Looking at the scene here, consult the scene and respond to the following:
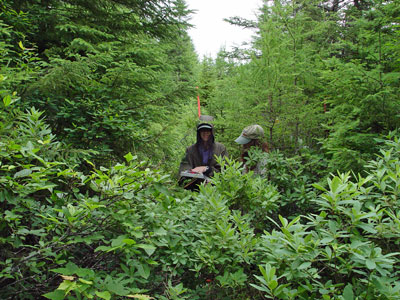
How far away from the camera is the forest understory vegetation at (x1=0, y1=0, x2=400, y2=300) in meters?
1.45

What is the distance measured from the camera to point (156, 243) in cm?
151

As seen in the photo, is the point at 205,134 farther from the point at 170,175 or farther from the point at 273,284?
the point at 273,284

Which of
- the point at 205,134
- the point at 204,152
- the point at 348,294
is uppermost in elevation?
the point at 205,134

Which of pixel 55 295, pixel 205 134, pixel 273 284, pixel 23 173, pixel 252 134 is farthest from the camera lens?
pixel 205 134

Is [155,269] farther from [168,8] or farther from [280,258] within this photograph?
[168,8]

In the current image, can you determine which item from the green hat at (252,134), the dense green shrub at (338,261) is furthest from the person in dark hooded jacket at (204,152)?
the dense green shrub at (338,261)

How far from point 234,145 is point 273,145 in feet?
4.92

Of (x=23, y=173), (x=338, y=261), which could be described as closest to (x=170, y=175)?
(x=23, y=173)

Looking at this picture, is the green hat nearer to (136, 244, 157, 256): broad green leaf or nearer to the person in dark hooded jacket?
the person in dark hooded jacket

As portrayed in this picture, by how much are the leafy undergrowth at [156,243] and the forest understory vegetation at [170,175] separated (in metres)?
0.01

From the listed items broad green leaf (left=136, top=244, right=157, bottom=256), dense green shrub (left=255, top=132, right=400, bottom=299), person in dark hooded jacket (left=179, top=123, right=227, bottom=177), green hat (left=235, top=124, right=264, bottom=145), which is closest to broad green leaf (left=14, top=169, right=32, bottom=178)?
broad green leaf (left=136, top=244, right=157, bottom=256)

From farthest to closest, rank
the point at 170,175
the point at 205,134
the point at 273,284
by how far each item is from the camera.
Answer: the point at 205,134, the point at 170,175, the point at 273,284

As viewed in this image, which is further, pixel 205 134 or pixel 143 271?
pixel 205 134

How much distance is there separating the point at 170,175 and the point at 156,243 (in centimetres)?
103
